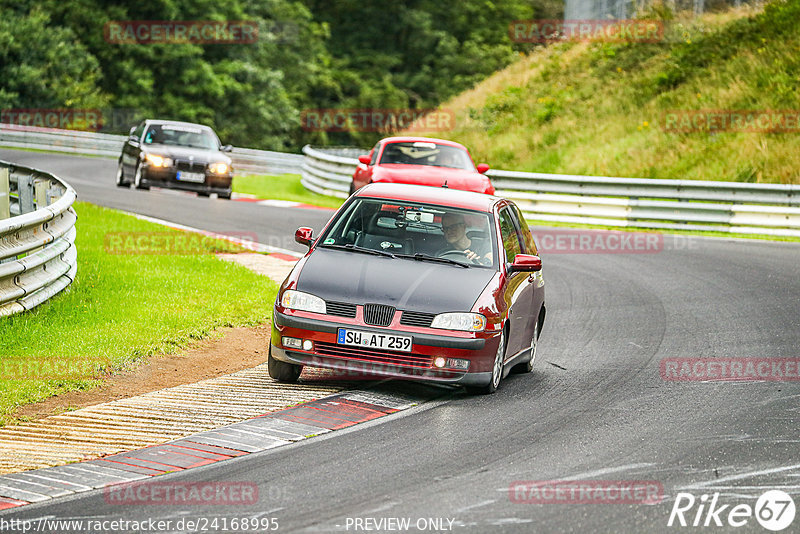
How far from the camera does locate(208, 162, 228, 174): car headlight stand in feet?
82.6

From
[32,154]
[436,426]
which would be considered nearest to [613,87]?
[32,154]

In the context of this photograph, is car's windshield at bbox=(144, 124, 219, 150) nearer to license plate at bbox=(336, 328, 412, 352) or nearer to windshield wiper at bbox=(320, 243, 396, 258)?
windshield wiper at bbox=(320, 243, 396, 258)

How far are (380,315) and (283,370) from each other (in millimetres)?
1009

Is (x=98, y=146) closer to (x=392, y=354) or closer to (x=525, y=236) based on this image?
(x=525, y=236)

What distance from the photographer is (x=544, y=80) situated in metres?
41.5

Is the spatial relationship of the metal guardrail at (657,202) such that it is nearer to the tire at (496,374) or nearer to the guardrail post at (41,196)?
the guardrail post at (41,196)

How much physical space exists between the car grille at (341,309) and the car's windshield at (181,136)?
17.4 m

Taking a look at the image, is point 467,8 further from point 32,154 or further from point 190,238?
point 190,238

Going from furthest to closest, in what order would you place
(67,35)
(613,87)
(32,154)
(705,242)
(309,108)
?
1. (309,108)
2. (67,35)
3. (32,154)
4. (613,87)
5. (705,242)

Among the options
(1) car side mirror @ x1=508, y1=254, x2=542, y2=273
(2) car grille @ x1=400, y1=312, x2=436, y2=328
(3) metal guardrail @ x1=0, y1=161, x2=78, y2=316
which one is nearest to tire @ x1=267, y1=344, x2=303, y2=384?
(2) car grille @ x1=400, y1=312, x2=436, y2=328

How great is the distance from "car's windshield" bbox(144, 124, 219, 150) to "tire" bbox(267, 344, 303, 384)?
55.9ft

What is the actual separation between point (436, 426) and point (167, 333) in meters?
3.69

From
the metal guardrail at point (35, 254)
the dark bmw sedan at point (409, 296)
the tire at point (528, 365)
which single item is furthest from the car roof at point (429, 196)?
the metal guardrail at point (35, 254)

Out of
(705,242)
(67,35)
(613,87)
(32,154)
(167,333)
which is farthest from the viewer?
(67,35)
